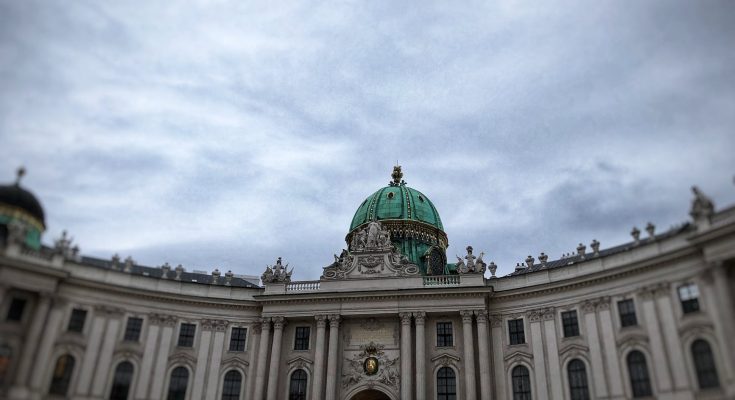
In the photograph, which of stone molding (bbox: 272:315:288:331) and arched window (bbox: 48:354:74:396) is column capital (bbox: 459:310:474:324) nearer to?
stone molding (bbox: 272:315:288:331)

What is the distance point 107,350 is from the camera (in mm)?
41719

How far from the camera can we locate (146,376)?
4256 centimetres

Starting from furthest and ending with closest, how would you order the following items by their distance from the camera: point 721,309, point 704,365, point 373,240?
1. point 373,240
2. point 704,365
3. point 721,309

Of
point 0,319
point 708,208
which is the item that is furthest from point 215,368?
point 708,208

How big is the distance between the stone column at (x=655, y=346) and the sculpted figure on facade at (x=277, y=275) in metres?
27.9

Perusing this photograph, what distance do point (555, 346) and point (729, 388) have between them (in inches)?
456

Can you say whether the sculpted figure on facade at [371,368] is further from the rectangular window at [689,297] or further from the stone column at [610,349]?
the rectangular window at [689,297]

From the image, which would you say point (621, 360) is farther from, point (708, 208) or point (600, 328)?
point (708, 208)

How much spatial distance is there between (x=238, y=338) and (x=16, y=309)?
16.4 metres

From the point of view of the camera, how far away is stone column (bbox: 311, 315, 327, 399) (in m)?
43.3

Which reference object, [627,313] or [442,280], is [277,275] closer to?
[442,280]

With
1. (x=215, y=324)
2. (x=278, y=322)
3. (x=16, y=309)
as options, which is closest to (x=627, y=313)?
(x=278, y=322)

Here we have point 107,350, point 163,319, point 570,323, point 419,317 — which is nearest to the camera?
point 570,323

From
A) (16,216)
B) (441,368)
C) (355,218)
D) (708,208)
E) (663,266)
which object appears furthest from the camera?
(355,218)
